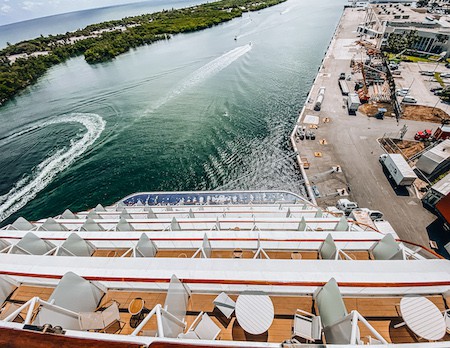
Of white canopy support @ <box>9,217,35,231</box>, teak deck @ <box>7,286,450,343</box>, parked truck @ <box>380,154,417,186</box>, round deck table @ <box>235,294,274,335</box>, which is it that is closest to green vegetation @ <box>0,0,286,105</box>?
white canopy support @ <box>9,217,35,231</box>

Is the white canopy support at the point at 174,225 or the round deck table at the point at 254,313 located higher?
the round deck table at the point at 254,313

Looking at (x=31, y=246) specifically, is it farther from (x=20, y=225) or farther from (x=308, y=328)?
(x=308, y=328)

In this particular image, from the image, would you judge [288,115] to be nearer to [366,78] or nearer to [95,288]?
[366,78]

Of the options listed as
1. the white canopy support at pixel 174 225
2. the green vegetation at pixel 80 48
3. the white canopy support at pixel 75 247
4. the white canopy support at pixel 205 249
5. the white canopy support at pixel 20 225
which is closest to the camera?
the white canopy support at pixel 205 249

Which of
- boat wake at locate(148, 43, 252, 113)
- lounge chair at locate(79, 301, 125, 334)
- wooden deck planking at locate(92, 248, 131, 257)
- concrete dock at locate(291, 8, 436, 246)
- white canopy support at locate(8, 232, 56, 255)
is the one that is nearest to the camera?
lounge chair at locate(79, 301, 125, 334)

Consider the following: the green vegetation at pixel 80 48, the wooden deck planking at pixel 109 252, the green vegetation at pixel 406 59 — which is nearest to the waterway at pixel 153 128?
the green vegetation at pixel 80 48

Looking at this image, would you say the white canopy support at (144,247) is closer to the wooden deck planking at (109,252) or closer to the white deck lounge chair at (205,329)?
the wooden deck planking at (109,252)

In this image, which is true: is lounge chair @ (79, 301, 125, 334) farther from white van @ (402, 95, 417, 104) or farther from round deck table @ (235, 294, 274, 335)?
white van @ (402, 95, 417, 104)

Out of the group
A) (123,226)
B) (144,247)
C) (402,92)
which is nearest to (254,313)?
(144,247)

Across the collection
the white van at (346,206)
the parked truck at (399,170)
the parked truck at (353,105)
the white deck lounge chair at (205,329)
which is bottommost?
the white van at (346,206)
